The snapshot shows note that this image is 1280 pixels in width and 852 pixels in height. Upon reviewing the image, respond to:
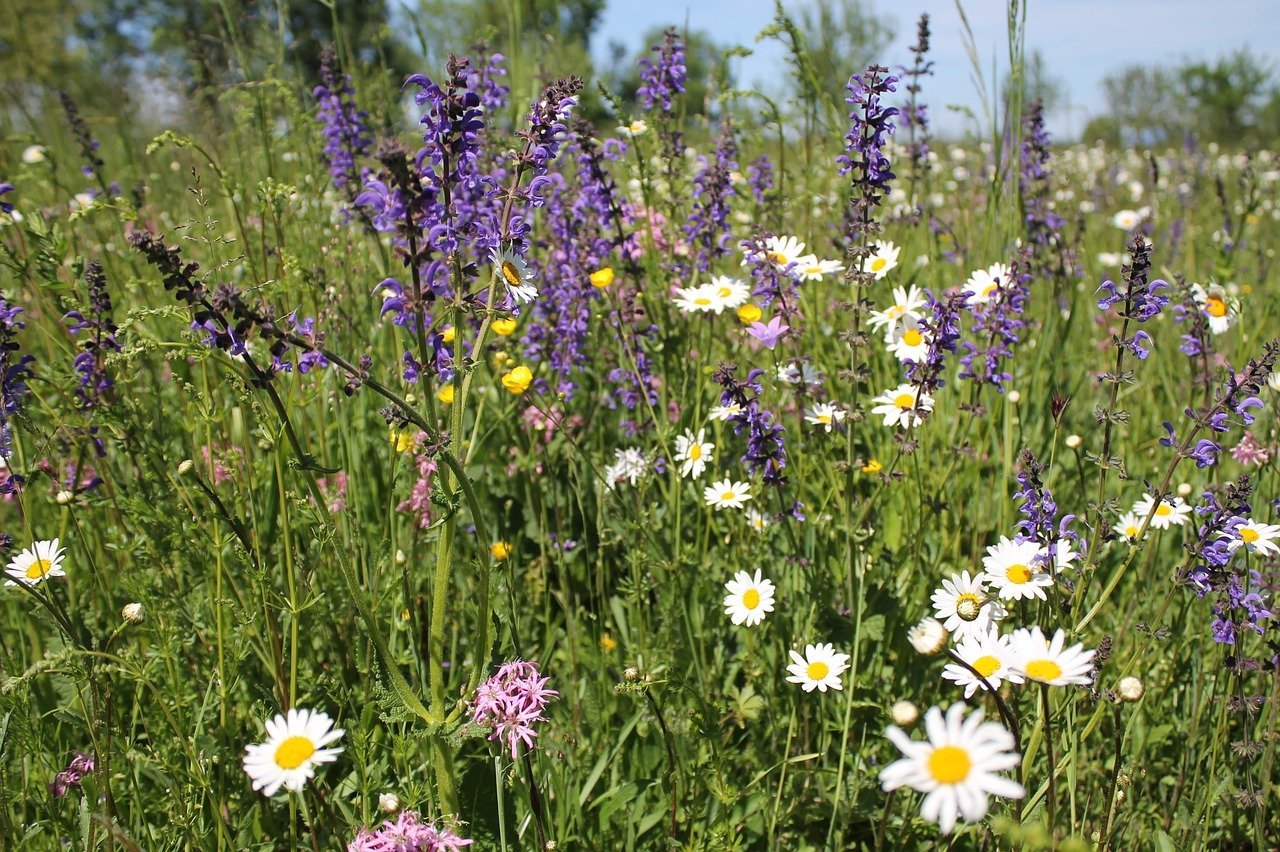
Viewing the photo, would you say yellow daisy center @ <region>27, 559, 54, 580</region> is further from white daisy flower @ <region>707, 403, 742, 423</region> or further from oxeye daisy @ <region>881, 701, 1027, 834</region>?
oxeye daisy @ <region>881, 701, 1027, 834</region>

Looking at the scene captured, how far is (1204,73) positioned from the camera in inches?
1211

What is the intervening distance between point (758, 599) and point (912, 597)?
0.51 m

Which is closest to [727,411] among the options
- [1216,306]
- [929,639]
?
[929,639]

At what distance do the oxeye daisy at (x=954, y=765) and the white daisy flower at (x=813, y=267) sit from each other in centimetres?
190

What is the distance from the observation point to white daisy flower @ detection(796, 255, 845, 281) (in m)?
2.75

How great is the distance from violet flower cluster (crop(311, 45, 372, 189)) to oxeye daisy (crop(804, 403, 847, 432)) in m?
2.18

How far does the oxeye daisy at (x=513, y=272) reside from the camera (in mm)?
1687

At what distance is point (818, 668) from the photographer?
6.35ft

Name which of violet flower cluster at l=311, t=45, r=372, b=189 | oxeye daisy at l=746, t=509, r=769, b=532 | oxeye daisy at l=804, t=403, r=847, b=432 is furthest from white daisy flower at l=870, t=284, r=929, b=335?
violet flower cluster at l=311, t=45, r=372, b=189

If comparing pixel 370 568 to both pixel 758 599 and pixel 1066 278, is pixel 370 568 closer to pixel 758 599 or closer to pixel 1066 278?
pixel 758 599

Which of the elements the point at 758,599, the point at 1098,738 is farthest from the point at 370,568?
the point at 1098,738

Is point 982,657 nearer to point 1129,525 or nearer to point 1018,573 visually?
point 1018,573

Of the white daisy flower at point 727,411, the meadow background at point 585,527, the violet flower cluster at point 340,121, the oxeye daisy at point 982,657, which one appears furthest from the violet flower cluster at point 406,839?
the violet flower cluster at point 340,121

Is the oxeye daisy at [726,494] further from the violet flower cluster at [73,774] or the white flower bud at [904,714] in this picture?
the violet flower cluster at [73,774]
